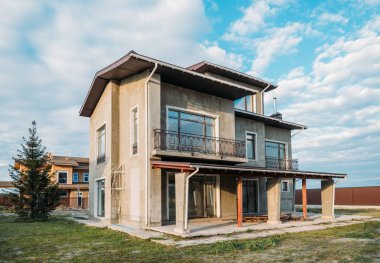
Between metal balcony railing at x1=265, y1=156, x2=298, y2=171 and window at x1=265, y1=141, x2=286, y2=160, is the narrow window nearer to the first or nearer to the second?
metal balcony railing at x1=265, y1=156, x2=298, y2=171

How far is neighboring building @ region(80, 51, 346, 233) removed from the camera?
576 inches

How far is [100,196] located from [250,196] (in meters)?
8.73

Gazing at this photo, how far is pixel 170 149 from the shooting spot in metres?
15.5

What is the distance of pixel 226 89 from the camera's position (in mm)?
17422

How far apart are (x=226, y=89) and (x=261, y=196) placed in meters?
7.68

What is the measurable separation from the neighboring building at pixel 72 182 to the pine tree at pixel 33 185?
16.0m

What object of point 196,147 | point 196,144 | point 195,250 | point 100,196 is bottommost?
point 195,250

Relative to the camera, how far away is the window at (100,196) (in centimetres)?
1862

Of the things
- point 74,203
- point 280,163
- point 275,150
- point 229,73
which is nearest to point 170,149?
point 229,73

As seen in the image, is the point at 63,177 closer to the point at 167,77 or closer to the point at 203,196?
the point at 203,196

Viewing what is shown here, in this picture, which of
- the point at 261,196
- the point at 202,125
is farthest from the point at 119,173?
the point at 261,196

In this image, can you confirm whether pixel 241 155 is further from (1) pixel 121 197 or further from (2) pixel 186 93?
(1) pixel 121 197

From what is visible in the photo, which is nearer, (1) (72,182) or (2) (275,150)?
(2) (275,150)

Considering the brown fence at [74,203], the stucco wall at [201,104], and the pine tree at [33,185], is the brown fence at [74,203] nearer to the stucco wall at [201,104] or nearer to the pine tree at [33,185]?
the pine tree at [33,185]
